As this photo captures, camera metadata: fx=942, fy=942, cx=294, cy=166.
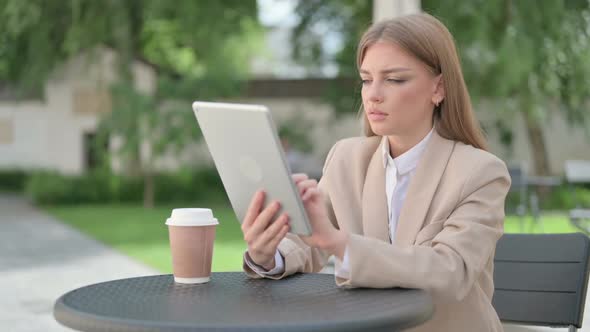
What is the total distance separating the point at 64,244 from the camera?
12.6 metres

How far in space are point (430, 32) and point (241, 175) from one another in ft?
2.06

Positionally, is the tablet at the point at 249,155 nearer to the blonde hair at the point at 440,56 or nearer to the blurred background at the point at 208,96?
the blonde hair at the point at 440,56

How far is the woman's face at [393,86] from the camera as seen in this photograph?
232 centimetres

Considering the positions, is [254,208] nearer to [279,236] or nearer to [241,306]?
[279,236]

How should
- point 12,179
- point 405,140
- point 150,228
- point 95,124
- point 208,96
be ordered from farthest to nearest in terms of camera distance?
point 12,179, point 95,124, point 208,96, point 150,228, point 405,140

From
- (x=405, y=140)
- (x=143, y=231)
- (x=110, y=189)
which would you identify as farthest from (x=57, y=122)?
(x=405, y=140)

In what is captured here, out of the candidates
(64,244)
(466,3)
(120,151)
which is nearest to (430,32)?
(64,244)

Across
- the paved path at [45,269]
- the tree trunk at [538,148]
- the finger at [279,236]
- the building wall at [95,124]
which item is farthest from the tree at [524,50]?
the finger at [279,236]

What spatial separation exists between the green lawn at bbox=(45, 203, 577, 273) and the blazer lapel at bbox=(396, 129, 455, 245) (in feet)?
22.2

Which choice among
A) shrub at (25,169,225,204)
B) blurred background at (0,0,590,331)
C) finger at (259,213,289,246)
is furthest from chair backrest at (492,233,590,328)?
shrub at (25,169,225,204)

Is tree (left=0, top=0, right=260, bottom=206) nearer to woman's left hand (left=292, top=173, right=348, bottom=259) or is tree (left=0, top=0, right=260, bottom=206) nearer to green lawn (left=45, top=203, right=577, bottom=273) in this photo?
green lawn (left=45, top=203, right=577, bottom=273)

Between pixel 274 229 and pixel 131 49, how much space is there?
19017 millimetres

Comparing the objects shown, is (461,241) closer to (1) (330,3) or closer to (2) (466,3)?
(2) (466,3)

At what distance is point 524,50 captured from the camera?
53.3 feet
